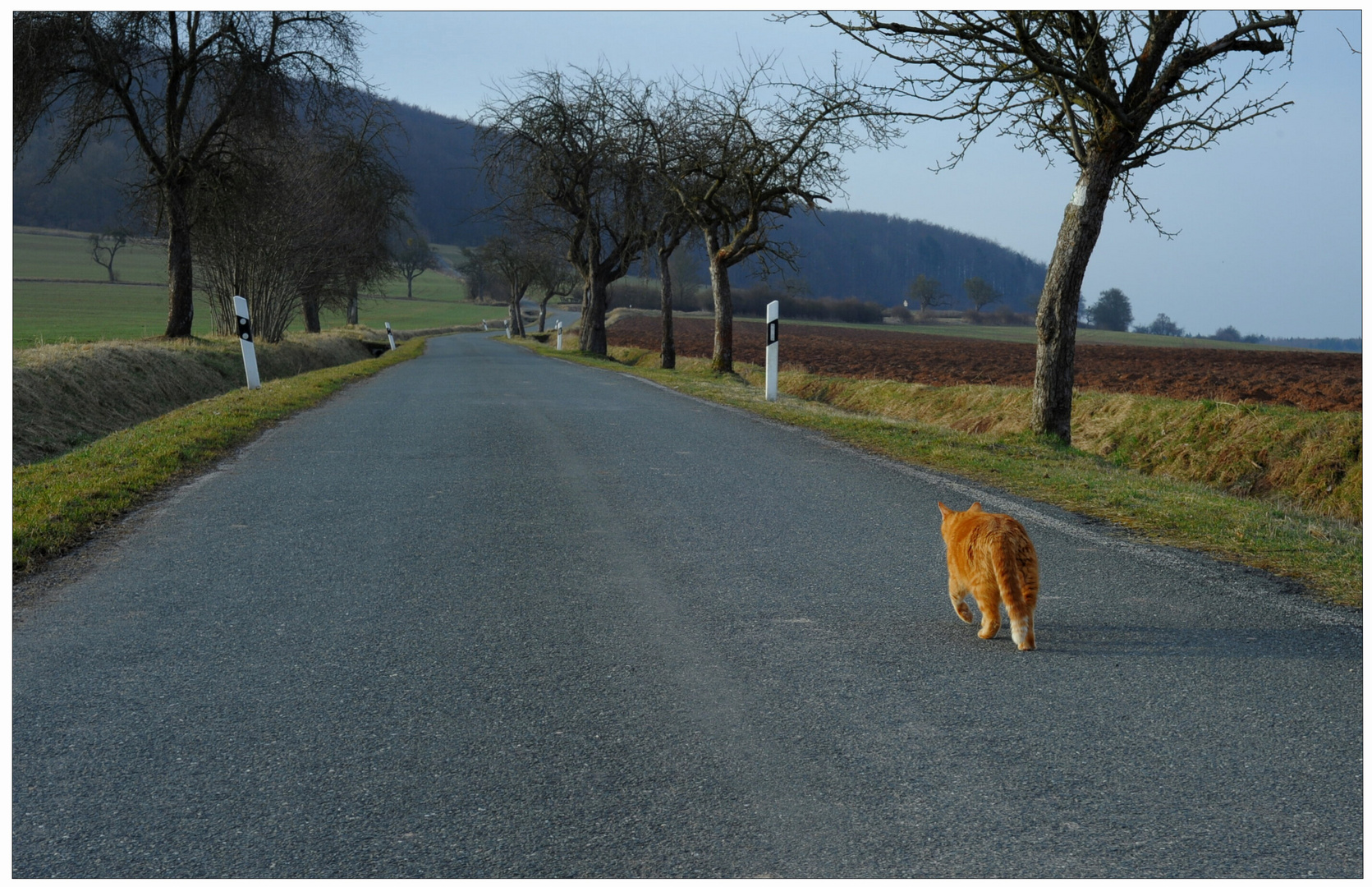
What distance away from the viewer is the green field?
48.0 m

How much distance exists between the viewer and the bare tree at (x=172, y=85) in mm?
19531

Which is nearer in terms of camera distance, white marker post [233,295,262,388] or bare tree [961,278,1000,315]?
white marker post [233,295,262,388]

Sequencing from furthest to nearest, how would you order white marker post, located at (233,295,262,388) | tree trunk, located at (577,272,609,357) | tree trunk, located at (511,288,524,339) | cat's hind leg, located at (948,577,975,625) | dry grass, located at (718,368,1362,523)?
tree trunk, located at (511,288,524,339), tree trunk, located at (577,272,609,357), white marker post, located at (233,295,262,388), dry grass, located at (718,368,1362,523), cat's hind leg, located at (948,577,975,625)

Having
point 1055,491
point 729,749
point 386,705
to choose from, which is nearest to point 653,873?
point 729,749

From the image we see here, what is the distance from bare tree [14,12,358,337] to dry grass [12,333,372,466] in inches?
125

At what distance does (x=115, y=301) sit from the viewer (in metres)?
69.9

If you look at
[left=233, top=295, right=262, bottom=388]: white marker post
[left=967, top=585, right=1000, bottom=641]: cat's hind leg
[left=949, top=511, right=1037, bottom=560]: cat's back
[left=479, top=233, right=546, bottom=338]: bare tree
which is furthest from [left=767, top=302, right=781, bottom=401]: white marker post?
[left=479, top=233, right=546, bottom=338]: bare tree

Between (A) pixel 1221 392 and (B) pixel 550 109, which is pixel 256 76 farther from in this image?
(A) pixel 1221 392

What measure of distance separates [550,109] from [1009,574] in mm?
29773

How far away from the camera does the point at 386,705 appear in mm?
3213

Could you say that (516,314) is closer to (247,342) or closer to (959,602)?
(247,342)

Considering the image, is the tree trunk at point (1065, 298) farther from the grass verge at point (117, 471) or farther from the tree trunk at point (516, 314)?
the tree trunk at point (516, 314)

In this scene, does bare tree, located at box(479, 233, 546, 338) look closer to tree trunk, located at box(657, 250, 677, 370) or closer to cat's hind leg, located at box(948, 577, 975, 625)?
tree trunk, located at box(657, 250, 677, 370)

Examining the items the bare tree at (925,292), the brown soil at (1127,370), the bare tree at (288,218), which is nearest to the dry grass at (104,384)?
the bare tree at (288,218)
